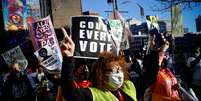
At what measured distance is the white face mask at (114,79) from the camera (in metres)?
5.16

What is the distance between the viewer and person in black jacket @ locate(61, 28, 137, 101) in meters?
4.83

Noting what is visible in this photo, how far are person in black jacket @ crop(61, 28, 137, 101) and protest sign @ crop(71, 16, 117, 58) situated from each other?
3.84 feet

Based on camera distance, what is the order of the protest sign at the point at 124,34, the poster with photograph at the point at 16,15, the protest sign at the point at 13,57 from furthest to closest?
the poster with photograph at the point at 16,15 < the protest sign at the point at 124,34 < the protest sign at the point at 13,57

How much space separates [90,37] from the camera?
6992mm

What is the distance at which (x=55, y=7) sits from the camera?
36.6m

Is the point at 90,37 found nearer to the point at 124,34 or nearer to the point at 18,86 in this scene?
the point at 18,86

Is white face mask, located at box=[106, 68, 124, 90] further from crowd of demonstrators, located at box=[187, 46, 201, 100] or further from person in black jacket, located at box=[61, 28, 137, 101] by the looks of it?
crowd of demonstrators, located at box=[187, 46, 201, 100]

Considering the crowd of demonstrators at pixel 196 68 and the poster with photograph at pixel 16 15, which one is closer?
the crowd of demonstrators at pixel 196 68

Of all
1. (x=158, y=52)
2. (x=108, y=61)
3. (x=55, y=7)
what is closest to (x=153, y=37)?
(x=158, y=52)

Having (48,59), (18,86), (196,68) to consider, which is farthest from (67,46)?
(196,68)

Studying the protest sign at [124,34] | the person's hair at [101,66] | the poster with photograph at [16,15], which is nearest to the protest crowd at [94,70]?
the person's hair at [101,66]

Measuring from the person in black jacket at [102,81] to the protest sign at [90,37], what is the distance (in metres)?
1.17

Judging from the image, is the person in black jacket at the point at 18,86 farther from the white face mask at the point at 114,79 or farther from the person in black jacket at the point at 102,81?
the white face mask at the point at 114,79

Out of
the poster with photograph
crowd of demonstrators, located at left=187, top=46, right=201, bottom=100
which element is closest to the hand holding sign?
crowd of demonstrators, located at left=187, top=46, right=201, bottom=100
